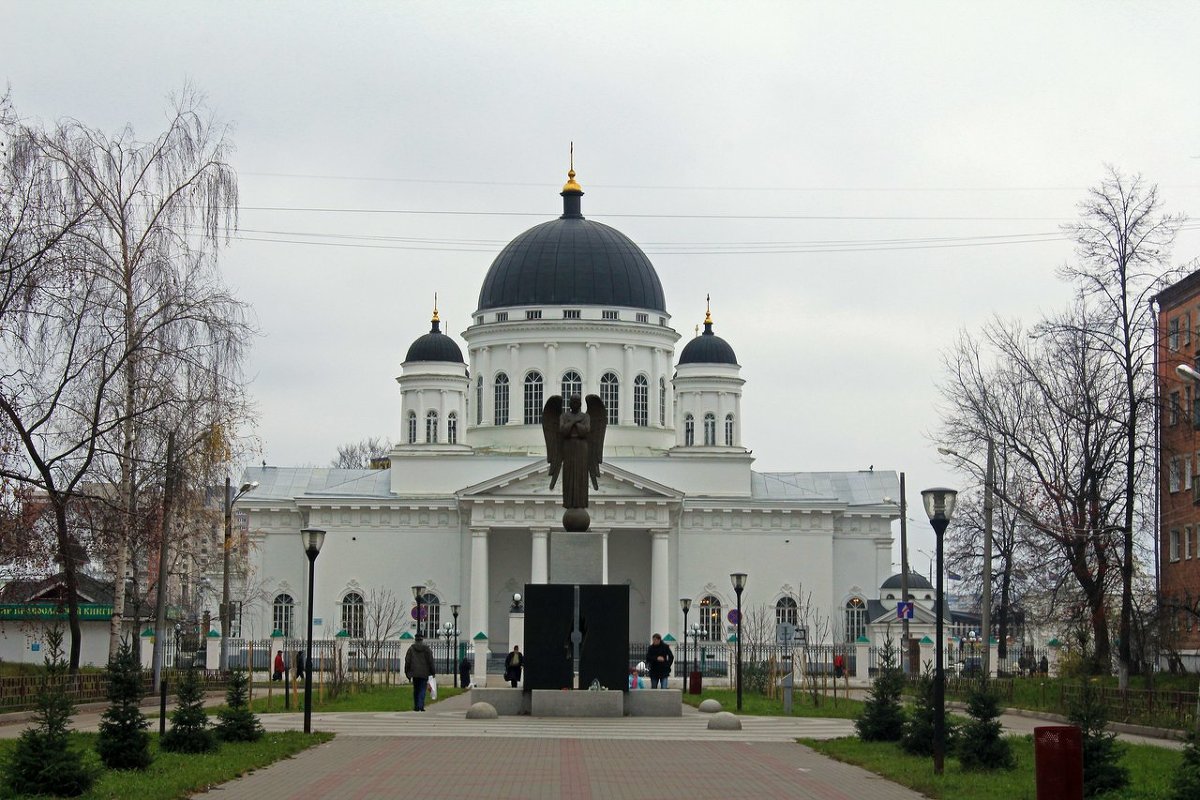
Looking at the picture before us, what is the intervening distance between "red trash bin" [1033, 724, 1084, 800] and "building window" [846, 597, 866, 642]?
71.9 m

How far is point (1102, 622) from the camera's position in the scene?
50.7 m

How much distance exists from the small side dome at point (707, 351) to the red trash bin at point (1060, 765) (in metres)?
75.5

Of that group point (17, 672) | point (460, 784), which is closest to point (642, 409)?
point (17, 672)

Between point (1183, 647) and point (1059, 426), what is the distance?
9413 mm

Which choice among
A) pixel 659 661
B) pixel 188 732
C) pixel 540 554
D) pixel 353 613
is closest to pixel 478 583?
pixel 540 554

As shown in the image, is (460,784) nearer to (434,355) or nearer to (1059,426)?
(1059,426)

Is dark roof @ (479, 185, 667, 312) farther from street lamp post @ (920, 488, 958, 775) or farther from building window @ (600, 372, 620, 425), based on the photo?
street lamp post @ (920, 488, 958, 775)

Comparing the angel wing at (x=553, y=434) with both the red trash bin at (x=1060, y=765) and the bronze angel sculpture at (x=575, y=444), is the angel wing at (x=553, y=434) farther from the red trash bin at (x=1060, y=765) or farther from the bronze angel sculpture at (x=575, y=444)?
the red trash bin at (x=1060, y=765)

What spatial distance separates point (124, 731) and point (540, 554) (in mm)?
60254

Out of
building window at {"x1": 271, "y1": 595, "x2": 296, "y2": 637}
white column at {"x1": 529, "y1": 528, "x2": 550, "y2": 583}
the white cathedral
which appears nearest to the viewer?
white column at {"x1": 529, "y1": 528, "x2": 550, "y2": 583}

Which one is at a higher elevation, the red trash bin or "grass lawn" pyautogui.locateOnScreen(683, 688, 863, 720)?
the red trash bin

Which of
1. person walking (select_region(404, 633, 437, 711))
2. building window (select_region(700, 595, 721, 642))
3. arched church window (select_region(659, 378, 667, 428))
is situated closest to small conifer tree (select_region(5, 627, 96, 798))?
person walking (select_region(404, 633, 437, 711))

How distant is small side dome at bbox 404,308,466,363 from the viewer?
299ft

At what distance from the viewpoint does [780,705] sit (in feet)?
137
